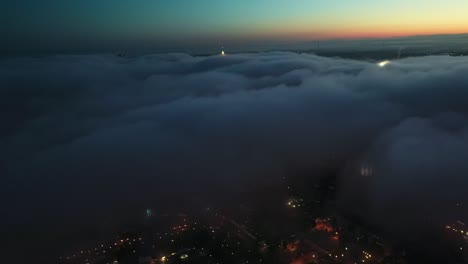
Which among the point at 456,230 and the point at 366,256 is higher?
the point at 456,230

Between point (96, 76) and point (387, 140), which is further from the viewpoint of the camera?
point (96, 76)

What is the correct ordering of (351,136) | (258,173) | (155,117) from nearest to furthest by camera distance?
(258,173), (351,136), (155,117)

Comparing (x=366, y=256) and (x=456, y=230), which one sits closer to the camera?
(x=366, y=256)

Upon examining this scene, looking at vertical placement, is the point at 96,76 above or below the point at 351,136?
above

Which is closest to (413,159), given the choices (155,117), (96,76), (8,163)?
(155,117)

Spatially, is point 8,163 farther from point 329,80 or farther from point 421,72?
point 421,72

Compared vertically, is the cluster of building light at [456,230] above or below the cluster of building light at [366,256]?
above

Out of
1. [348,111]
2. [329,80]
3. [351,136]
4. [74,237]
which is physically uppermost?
[329,80]

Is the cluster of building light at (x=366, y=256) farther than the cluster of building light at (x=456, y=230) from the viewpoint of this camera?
No

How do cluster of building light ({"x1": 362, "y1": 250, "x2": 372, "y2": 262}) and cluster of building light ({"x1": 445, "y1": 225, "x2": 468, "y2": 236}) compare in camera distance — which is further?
cluster of building light ({"x1": 445, "y1": 225, "x2": 468, "y2": 236})

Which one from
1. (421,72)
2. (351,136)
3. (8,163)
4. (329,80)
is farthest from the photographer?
(329,80)
